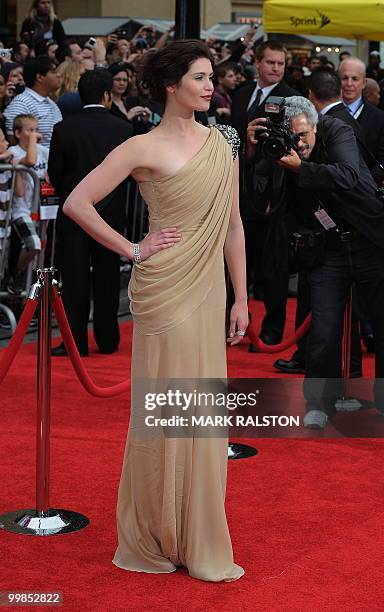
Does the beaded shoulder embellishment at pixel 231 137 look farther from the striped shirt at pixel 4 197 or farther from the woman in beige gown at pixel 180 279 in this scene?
the striped shirt at pixel 4 197

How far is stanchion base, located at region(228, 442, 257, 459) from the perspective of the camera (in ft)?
23.1

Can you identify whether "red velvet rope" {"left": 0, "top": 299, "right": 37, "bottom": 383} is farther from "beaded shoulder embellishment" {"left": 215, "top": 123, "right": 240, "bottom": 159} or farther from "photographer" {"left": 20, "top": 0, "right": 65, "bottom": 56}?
"photographer" {"left": 20, "top": 0, "right": 65, "bottom": 56}

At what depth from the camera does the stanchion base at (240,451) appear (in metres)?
7.05

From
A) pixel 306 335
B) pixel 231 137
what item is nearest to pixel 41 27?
pixel 306 335

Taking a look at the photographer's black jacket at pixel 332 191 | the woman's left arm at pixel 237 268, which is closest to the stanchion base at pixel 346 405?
the photographer's black jacket at pixel 332 191

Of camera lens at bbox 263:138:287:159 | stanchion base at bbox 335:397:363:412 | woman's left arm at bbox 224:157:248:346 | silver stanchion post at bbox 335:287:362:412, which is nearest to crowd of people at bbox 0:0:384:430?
silver stanchion post at bbox 335:287:362:412

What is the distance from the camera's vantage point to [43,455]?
5.77 meters

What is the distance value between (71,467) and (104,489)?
0.46 metres

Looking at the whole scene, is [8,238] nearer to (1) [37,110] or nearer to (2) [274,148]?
(1) [37,110]

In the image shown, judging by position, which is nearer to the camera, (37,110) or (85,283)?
(85,283)

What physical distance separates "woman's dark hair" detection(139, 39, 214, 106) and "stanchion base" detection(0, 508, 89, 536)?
6.51ft

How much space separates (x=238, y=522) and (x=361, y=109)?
16.1 ft

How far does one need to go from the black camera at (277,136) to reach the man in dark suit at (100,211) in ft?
7.71

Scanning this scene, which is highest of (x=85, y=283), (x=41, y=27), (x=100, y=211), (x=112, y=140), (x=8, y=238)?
(x=41, y=27)
